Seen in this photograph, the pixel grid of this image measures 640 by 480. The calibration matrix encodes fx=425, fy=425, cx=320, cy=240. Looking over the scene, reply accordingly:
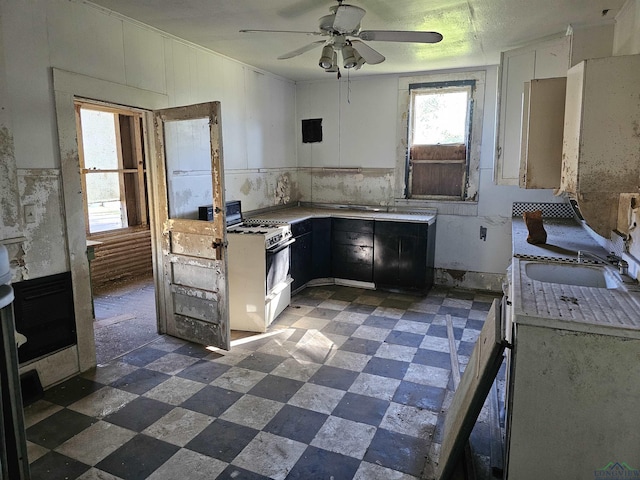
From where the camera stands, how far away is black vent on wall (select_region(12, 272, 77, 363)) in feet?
9.13

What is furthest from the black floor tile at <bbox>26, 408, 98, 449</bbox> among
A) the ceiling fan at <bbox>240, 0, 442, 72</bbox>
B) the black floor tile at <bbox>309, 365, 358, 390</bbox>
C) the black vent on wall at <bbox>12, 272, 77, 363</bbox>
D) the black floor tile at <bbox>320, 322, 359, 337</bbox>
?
the ceiling fan at <bbox>240, 0, 442, 72</bbox>

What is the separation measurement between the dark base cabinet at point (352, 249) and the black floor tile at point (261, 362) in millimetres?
2117

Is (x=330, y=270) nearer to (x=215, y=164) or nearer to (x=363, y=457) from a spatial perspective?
(x=215, y=164)

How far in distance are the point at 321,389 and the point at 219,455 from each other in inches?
34.8

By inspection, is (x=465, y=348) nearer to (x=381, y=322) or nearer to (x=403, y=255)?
(x=381, y=322)

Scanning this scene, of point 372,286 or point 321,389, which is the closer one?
point 321,389

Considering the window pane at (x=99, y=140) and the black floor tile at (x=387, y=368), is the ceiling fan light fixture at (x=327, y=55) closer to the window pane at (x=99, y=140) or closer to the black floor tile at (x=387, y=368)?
the black floor tile at (x=387, y=368)

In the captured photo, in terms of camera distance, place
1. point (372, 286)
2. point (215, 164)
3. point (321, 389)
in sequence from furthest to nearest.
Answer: point (372, 286)
point (215, 164)
point (321, 389)

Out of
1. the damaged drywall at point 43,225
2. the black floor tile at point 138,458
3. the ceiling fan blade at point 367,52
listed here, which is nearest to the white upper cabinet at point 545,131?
the ceiling fan blade at point 367,52

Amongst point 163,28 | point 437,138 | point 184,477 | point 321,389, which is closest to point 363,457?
point 321,389

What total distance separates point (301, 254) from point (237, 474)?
3.02m

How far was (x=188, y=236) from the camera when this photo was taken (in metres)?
3.59

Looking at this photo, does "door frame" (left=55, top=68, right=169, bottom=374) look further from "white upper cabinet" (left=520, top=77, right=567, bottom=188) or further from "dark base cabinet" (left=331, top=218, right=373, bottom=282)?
"white upper cabinet" (left=520, top=77, right=567, bottom=188)

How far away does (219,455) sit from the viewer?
2.29m
